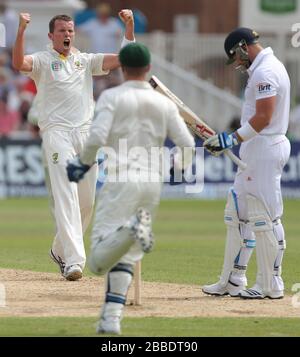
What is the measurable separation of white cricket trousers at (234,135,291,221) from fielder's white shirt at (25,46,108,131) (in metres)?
1.99

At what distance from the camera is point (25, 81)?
2803 cm

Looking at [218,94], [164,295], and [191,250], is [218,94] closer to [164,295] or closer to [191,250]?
[191,250]

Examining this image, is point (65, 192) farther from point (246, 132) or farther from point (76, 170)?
point (76, 170)

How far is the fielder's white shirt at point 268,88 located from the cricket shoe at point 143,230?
2.20m

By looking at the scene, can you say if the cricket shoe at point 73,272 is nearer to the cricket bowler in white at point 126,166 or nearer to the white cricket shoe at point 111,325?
the cricket bowler in white at point 126,166

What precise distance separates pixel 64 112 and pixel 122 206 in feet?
10.5

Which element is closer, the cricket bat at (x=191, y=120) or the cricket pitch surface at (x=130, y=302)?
the cricket pitch surface at (x=130, y=302)

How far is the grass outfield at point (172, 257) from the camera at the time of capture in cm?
930

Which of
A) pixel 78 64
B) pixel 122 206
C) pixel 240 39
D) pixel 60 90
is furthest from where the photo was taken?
pixel 78 64

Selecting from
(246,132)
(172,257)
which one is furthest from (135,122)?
(172,257)

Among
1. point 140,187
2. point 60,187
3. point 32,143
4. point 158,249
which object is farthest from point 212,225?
point 140,187

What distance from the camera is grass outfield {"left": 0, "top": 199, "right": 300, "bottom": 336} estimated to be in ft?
30.5

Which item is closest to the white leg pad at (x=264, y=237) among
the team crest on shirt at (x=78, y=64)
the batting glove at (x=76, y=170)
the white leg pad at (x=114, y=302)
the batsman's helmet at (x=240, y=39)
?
the batsman's helmet at (x=240, y=39)

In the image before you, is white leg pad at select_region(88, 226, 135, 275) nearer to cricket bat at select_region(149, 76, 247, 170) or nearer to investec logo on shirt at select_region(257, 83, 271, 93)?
cricket bat at select_region(149, 76, 247, 170)
